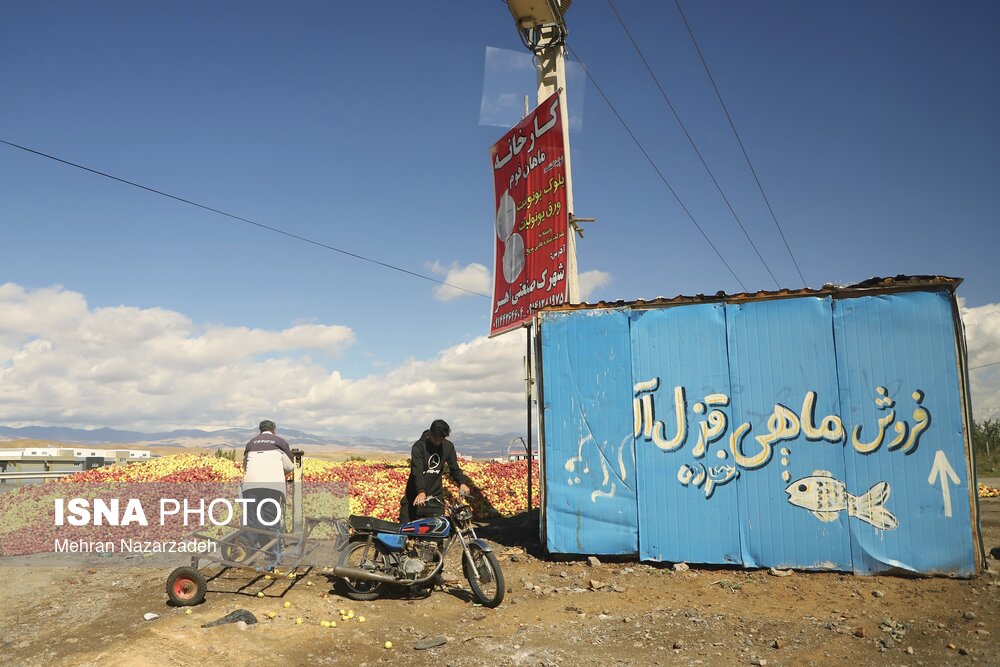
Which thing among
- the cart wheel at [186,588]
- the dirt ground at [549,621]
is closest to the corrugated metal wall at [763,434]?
the dirt ground at [549,621]

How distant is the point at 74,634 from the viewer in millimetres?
6621

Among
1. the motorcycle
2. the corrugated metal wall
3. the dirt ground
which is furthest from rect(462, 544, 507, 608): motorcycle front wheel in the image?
the corrugated metal wall

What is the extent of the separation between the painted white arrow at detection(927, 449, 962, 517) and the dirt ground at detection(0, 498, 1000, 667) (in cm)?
103

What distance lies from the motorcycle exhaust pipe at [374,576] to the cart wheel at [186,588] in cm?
154

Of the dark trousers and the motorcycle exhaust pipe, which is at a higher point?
the dark trousers

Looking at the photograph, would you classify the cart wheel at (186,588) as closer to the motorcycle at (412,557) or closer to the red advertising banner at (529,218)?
the motorcycle at (412,557)

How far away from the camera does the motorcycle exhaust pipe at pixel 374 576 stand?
7676mm

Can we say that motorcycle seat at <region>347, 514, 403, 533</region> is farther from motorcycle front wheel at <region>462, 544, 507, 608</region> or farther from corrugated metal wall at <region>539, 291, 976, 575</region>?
corrugated metal wall at <region>539, 291, 976, 575</region>

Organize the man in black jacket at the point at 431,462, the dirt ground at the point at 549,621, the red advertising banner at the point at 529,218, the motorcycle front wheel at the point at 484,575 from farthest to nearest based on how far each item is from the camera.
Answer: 1. the red advertising banner at the point at 529,218
2. the man in black jacket at the point at 431,462
3. the motorcycle front wheel at the point at 484,575
4. the dirt ground at the point at 549,621

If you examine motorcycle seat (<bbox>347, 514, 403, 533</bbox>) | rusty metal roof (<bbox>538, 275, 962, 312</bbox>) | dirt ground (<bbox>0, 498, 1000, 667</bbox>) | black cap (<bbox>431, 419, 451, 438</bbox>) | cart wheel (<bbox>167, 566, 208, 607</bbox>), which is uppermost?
rusty metal roof (<bbox>538, 275, 962, 312</bbox>)

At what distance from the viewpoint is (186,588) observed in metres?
7.57

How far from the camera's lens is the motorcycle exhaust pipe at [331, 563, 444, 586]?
7676mm

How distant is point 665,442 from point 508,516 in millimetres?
5637

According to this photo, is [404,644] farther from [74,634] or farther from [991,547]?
[991,547]
